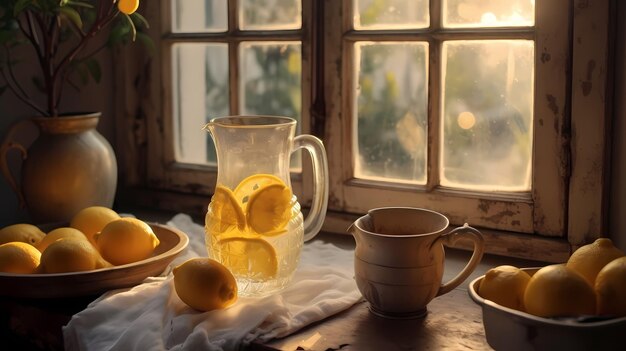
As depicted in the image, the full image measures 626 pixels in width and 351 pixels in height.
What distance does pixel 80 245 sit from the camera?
3.78ft

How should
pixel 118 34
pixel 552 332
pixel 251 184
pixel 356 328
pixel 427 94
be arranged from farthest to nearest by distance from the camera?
pixel 118 34 < pixel 427 94 < pixel 251 184 < pixel 356 328 < pixel 552 332

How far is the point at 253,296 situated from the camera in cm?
113

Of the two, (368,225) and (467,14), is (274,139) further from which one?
(467,14)

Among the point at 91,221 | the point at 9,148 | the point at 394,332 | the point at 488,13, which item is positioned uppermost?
the point at 488,13

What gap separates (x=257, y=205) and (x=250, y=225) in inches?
1.2

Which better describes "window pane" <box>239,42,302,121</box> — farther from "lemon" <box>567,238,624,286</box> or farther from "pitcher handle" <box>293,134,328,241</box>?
"lemon" <box>567,238,624,286</box>

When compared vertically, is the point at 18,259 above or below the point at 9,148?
below

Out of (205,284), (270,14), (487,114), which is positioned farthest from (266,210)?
(270,14)

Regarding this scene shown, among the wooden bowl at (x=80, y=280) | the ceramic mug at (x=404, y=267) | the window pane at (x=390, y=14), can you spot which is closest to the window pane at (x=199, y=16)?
the window pane at (x=390, y=14)

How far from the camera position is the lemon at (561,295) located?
848 millimetres

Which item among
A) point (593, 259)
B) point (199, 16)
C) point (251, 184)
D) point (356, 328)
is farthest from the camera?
point (199, 16)

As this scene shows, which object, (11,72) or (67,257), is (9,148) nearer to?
(11,72)

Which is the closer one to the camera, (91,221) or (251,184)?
(251,184)

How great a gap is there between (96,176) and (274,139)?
456 mm
